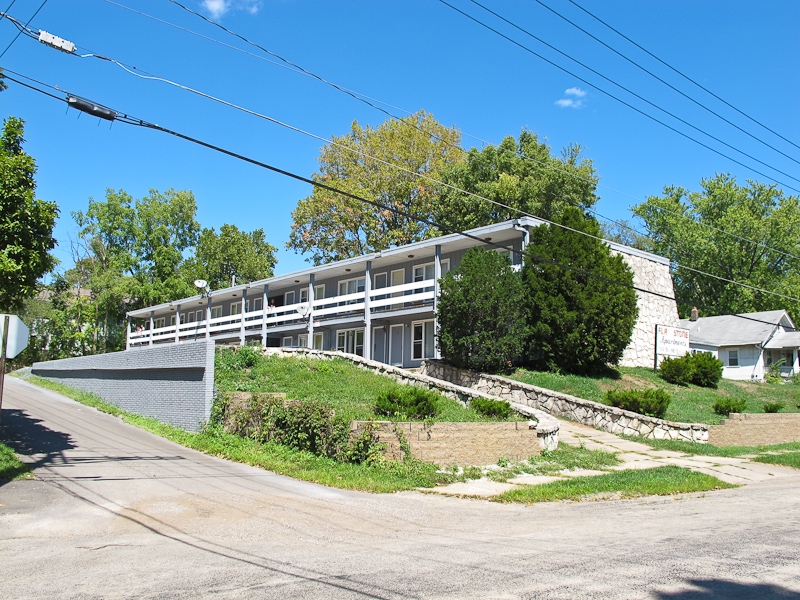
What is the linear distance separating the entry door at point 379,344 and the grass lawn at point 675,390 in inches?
354

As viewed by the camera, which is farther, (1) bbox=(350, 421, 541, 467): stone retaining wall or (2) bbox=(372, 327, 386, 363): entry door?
(2) bbox=(372, 327, 386, 363): entry door

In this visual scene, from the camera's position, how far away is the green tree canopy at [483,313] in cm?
2181

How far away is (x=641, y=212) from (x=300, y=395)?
1738 inches

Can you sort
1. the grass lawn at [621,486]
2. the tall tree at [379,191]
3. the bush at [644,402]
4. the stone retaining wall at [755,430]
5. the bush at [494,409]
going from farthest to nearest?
the tall tree at [379,191] < the stone retaining wall at [755,430] < the bush at [644,402] < the bush at [494,409] < the grass lawn at [621,486]

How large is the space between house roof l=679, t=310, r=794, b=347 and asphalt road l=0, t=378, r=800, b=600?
2846 centimetres

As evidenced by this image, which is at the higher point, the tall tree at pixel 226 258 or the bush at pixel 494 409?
the tall tree at pixel 226 258

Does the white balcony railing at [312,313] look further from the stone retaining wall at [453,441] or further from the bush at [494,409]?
the stone retaining wall at [453,441]

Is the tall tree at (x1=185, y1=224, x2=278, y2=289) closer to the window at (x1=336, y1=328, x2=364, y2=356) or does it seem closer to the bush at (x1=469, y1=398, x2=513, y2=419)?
the window at (x1=336, y1=328, x2=364, y2=356)

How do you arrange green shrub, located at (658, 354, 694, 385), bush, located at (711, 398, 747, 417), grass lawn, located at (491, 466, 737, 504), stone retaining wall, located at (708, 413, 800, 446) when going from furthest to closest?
green shrub, located at (658, 354, 694, 385)
bush, located at (711, 398, 747, 417)
stone retaining wall, located at (708, 413, 800, 446)
grass lawn, located at (491, 466, 737, 504)

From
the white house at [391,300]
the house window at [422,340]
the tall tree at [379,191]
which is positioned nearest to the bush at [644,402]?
the white house at [391,300]

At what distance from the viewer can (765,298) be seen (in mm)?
45344

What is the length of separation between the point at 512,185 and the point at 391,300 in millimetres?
14827

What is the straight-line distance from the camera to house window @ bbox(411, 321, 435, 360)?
2778 cm

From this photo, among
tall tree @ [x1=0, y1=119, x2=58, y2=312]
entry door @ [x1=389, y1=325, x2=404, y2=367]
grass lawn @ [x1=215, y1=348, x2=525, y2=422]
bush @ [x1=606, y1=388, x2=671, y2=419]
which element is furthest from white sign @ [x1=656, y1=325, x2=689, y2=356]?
tall tree @ [x1=0, y1=119, x2=58, y2=312]
